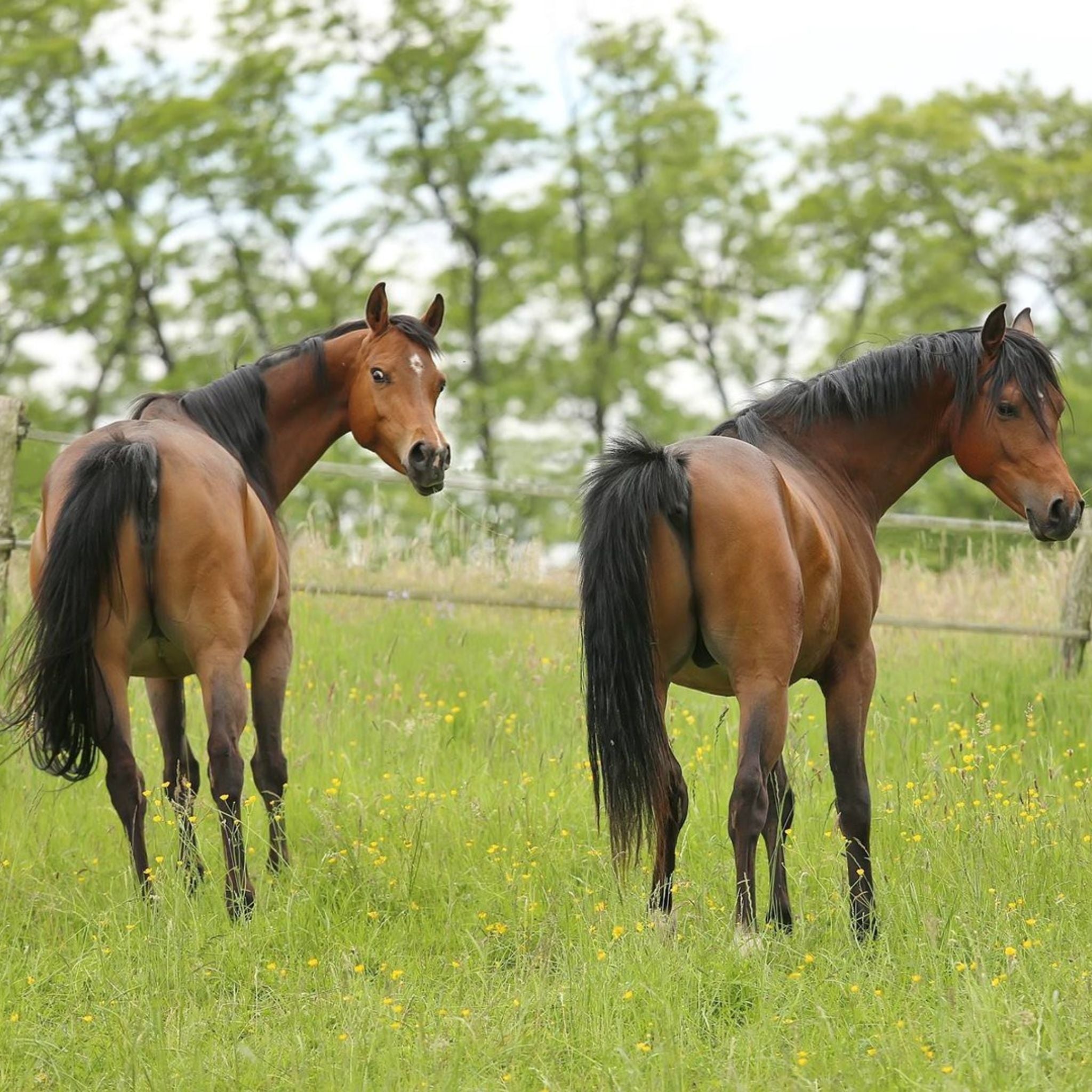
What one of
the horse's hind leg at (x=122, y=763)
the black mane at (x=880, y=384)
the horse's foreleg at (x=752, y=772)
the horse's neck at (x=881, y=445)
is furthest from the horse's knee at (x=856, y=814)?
the horse's hind leg at (x=122, y=763)

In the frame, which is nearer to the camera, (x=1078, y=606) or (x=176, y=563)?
(x=176, y=563)

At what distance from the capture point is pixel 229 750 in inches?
195

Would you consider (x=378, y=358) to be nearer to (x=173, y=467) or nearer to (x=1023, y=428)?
(x=173, y=467)

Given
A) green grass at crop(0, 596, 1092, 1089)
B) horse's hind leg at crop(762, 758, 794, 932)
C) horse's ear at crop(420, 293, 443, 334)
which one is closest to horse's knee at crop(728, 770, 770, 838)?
horse's hind leg at crop(762, 758, 794, 932)

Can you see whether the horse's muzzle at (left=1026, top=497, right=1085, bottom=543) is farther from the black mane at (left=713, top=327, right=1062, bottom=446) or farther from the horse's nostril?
the horse's nostril

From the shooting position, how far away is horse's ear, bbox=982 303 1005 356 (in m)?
5.05

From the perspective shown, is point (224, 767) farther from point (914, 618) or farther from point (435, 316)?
point (914, 618)

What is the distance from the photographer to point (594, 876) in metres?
5.38

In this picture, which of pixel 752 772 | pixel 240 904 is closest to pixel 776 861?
pixel 752 772

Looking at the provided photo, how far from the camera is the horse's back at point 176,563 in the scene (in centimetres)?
487

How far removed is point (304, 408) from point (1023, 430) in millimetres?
2913

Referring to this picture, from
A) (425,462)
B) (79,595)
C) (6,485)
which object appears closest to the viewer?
(79,595)

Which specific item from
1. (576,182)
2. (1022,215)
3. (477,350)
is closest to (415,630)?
(477,350)

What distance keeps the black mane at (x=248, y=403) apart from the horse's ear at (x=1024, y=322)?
2399 mm
